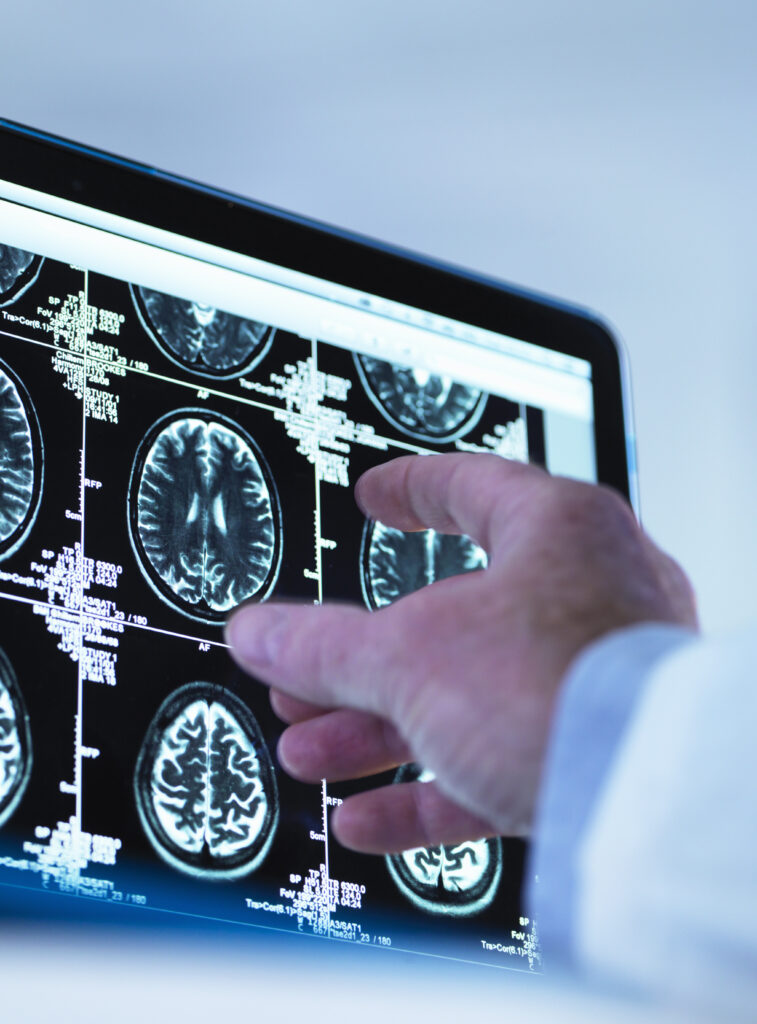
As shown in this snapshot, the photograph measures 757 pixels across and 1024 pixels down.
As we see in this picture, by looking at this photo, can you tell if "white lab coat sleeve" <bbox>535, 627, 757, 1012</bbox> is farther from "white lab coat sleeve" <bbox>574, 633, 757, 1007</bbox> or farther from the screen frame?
the screen frame

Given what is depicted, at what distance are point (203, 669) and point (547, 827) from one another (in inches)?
12.6

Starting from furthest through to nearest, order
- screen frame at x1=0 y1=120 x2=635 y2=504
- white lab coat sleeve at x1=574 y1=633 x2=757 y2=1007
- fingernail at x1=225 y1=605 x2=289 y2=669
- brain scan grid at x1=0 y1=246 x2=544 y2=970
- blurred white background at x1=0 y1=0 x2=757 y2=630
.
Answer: blurred white background at x1=0 y1=0 x2=757 y2=630, screen frame at x1=0 y1=120 x2=635 y2=504, brain scan grid at x1=0 y1=246 x2=544 y2=970, fingernail at x1=225 y1=605 x2=289 y2=669, white lab coat sleeve at x1=574 y1=633 x2=757 y2=1007

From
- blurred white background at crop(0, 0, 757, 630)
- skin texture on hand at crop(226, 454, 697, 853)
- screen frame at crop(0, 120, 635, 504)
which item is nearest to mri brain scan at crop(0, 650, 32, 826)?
skin texture on hand at crop(226, 454, 697, 853)

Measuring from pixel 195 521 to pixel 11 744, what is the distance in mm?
173

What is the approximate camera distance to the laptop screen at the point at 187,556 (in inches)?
25.7

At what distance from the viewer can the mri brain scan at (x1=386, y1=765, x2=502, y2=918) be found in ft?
2.43

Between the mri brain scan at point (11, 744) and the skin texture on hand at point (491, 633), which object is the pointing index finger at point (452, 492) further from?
the mri brain scan at point (11, 744)

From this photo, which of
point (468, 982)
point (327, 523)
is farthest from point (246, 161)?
point (468, 982)

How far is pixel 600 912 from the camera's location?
0.40 metres

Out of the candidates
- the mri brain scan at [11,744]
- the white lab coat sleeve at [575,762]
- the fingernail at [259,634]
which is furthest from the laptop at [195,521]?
the white lab coat sleeve at [575,762]

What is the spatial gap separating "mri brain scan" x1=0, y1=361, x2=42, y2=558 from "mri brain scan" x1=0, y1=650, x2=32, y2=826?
0.07 meters

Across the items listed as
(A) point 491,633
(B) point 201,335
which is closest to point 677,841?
(A) point 491,633

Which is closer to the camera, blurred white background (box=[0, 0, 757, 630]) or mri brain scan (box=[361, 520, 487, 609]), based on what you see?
mri brain scan (box=[361, 520, 487, 609])

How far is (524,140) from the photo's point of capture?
122 centimetres
